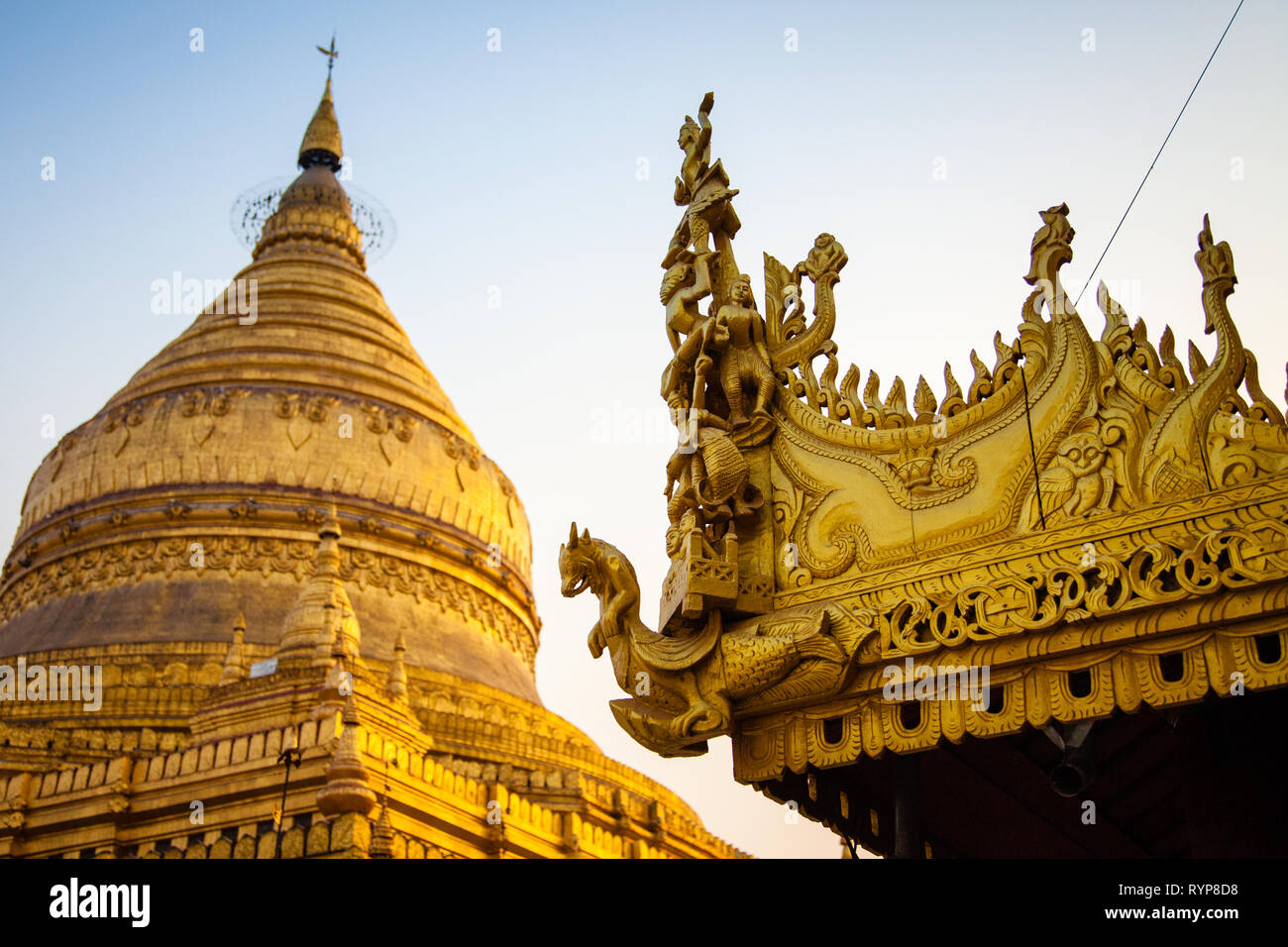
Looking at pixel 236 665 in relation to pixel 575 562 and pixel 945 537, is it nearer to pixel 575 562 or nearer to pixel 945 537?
pixel 575 562

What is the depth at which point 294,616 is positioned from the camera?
2455 cm

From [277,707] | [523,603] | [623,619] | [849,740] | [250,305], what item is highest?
[250,305]

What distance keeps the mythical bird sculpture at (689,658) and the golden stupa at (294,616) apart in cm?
1033

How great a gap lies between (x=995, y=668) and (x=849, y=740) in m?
0.74

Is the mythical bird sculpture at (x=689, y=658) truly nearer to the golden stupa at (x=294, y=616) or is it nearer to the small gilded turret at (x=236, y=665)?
the golden stupa at (x=294, y=616)

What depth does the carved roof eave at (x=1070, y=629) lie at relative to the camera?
17.3 ft

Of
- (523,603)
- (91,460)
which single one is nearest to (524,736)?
(523,603)

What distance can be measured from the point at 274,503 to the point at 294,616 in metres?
9.03

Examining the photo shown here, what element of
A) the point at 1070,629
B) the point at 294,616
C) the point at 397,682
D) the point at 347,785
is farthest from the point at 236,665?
the point at 1070,629

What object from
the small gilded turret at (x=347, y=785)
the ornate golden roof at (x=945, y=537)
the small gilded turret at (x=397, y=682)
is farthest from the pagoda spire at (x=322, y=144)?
→ the ornate golden roof at (x=945, y=537)

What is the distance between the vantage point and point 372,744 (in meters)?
17.8

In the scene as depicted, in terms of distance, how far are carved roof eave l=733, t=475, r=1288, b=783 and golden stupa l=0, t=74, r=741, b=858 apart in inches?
432
